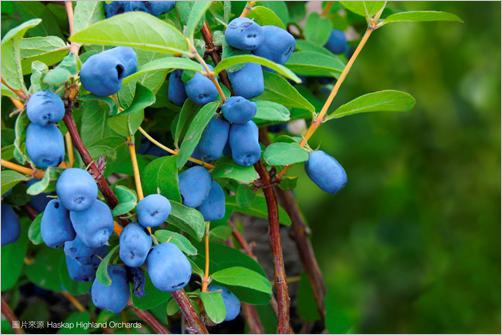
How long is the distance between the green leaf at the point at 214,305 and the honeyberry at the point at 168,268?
0.32ft

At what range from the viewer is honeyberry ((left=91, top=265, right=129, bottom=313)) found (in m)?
0.74

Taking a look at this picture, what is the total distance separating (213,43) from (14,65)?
0.70ft

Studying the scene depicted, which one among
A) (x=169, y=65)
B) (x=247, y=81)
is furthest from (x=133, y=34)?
(x=247, y=81)

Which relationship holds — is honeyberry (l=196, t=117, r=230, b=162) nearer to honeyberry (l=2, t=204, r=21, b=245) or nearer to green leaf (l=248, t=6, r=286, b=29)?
green leaf (l=248, t=6, r=286, b=29)

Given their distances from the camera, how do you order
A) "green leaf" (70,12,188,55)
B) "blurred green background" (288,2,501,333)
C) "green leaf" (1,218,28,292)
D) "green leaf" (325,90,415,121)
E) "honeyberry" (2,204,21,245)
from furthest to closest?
"green leaf" (1,218,28,292) < "honeyberry" (2,204,21,245) < "green leaf" (70,12,188,55) < "green leaf" (325,90,415,121) < "blurred green background" (288,2,501,333)

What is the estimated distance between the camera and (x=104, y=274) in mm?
703

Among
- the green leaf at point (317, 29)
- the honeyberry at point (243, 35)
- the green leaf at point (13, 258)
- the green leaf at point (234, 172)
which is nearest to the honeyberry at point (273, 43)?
the honeyberry at point (243, 35)

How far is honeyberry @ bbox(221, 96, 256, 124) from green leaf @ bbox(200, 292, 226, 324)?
22 centimetres

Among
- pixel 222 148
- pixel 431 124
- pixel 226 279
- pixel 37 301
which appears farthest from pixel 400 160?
pixel 37 301

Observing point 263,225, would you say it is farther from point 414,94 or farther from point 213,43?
point 414,94

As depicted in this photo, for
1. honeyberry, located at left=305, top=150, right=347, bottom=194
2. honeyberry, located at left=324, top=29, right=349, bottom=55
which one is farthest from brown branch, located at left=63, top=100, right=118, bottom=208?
honeyberry, located at left=324, top=29, right=349, bottom=55

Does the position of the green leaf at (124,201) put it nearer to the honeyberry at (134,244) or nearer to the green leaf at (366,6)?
the honeyberry at (134,244)

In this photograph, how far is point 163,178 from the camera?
0.74 m

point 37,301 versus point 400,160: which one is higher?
point 400,160
